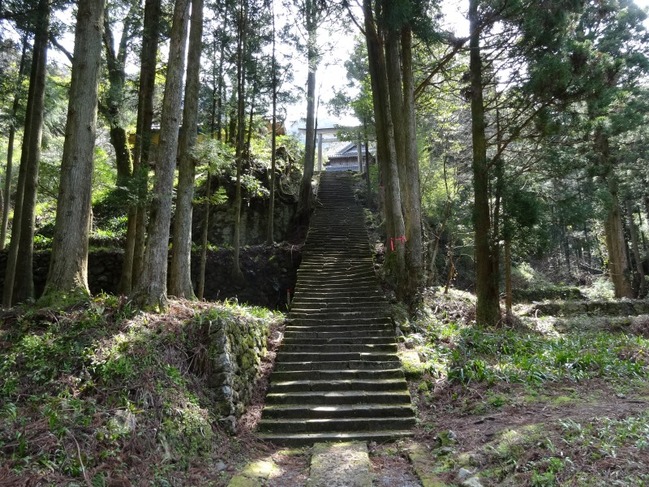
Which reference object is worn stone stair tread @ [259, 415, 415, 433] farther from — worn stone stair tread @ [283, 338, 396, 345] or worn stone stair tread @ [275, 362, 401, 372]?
worn stone stair tread @ [283, 338, 396, 345]

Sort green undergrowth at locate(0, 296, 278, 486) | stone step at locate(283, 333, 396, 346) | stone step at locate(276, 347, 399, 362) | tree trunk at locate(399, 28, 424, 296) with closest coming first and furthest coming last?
green undergrowth at locate(0, 296, 278, 486) < stone step at locate(276, 347, 399, 362) < stone step at locate(283, 333, 396, 346) < tree trunk at locate(399, 28, 424, 296)

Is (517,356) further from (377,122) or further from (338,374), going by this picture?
(377,122)

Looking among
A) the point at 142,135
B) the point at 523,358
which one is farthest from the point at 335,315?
the point at 142,135

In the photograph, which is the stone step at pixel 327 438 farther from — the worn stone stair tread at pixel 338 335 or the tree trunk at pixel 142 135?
the tree trunk at pixel 142 135

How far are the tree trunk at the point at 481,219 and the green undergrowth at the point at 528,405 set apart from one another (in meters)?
0.86

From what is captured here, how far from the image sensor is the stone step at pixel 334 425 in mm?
5918

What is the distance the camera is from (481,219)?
1012cm

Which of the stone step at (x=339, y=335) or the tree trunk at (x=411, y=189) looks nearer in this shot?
the stone step at (x=339, y=335)

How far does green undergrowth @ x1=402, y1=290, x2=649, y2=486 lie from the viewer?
3590 mm

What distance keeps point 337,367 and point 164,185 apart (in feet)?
13.4

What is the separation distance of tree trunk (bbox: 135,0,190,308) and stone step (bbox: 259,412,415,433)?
234 centimetres

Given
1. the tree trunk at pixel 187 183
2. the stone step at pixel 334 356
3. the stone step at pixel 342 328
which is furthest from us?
the stone step at pixel 342 328

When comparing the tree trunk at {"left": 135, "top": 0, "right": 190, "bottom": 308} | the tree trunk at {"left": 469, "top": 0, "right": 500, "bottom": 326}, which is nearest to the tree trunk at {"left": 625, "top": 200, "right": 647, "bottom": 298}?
the tree trunk at {"left": 469, "top": 0, "right": 500, "bottom": 326}

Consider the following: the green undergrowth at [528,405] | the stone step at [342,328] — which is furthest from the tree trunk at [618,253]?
the stone step at [342,328]
